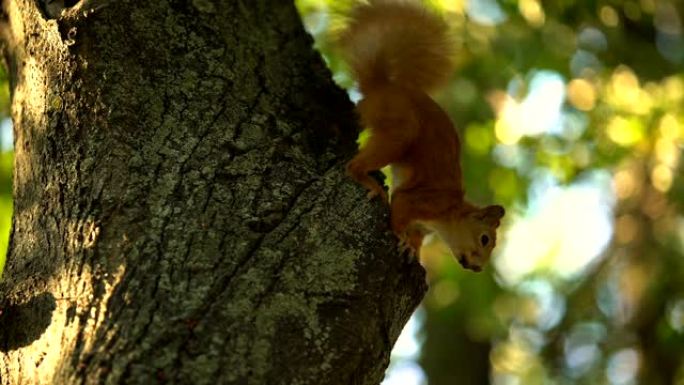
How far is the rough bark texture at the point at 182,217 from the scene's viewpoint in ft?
6.63

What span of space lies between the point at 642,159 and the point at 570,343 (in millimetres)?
1485

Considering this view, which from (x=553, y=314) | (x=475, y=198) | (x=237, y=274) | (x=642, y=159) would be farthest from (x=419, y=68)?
(x=553, y=314)

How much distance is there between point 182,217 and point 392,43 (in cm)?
125

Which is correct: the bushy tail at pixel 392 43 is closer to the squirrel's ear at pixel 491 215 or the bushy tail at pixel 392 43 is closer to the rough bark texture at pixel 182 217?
the rough bark texture at pixel 182 217

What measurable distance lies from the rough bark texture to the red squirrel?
0.29 meters

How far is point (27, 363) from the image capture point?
210 cm

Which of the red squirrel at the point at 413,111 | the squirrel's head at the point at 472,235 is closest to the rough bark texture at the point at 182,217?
the red squirrel at the point at 413,111

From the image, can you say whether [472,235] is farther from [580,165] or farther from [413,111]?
[580,165]

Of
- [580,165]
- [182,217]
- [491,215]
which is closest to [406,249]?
[182,217]

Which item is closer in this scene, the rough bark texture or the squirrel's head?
the rough bark texture

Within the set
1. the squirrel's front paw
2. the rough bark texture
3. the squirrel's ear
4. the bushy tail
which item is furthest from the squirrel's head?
the squirrel's front paw

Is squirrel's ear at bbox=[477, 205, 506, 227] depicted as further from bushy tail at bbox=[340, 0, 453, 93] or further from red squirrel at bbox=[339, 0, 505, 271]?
bushy tail at bbox=[340, 0, 453, 93]

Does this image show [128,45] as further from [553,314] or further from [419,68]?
[553,314]

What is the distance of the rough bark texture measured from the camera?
2.02m
